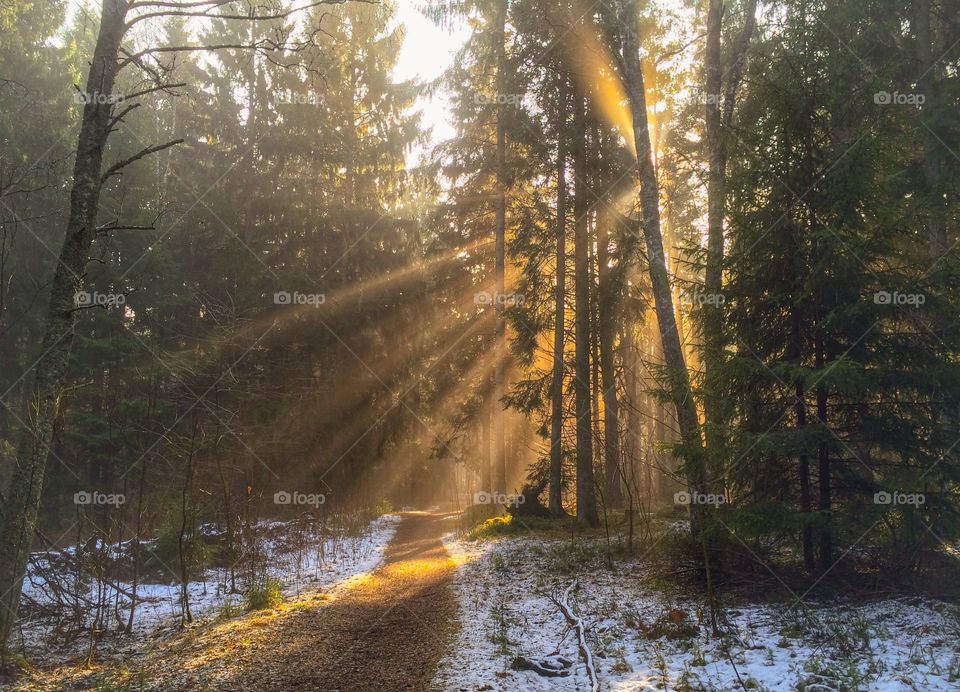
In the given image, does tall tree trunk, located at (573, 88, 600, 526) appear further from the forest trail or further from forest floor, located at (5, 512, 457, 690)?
forest floor, located at (5, 512, 457, 690)

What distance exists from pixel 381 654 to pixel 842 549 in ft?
18.9

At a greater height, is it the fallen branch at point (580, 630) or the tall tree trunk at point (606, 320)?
the tall tree trunk at point (606, 320)

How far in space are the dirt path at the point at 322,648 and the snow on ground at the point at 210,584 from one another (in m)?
1.22

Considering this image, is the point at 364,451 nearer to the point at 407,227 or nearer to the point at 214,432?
the point at 214,432

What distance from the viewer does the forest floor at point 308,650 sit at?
5406 mm

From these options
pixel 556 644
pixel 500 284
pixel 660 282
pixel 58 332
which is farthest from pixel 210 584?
pixel 500 284

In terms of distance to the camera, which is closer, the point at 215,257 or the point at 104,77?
the point at 104,77

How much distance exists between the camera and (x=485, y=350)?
65.8 ft

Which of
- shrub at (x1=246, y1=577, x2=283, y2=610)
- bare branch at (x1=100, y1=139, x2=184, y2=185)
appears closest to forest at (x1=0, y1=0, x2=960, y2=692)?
shrub at (x1=246, y1=577, x2=283, y2=610)

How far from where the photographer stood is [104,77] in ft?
22.1

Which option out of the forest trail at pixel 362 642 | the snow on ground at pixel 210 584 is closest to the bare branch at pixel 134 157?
the snow on ground at pixel 210 584

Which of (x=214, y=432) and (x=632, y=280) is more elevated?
(x=632, y=280)

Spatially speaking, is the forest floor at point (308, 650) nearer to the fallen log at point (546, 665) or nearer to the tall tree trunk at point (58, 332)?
the fallen log at point (546, 665)

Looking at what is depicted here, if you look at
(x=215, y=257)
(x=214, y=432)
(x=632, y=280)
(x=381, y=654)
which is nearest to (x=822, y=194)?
(x=381, y=654)
